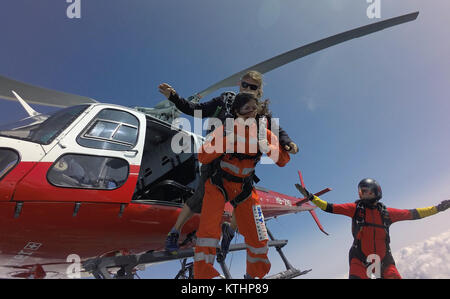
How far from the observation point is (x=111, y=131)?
3727 mm

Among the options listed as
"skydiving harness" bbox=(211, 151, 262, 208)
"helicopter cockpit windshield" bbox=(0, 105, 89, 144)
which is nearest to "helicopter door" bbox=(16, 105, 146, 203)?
"helicopter cockpit windshield" bbox=(0, 105, 89, 144)

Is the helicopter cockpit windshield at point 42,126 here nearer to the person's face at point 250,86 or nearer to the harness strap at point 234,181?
the harness strap at point 234,181

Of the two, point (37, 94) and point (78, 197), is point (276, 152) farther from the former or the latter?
point (37, 94)

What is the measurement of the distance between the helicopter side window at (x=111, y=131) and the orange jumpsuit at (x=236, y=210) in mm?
1504

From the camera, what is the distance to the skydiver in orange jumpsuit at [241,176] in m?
2.75

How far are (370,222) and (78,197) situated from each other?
3.87 m

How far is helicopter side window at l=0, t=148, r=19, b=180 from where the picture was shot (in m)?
2.71

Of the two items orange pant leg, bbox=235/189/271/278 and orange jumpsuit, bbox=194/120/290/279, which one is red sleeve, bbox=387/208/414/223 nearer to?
orange jumpsuit, bbox=194/120/290/279

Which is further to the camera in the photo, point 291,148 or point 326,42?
point 326,42

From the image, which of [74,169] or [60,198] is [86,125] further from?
[60,198]

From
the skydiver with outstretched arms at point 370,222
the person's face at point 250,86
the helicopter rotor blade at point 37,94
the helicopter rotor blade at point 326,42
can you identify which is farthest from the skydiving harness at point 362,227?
the helicopter rotor blade at point 37,94

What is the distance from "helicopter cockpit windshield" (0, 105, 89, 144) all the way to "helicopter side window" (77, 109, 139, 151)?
10.4 inches

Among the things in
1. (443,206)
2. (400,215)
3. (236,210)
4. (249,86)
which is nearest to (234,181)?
(236,210)
